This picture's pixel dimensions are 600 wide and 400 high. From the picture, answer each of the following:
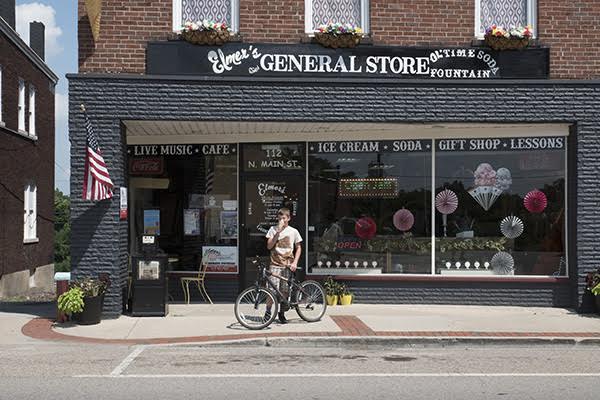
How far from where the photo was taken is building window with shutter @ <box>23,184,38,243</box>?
24109 mm

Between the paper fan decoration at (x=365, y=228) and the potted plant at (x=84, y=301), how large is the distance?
4.75 metres

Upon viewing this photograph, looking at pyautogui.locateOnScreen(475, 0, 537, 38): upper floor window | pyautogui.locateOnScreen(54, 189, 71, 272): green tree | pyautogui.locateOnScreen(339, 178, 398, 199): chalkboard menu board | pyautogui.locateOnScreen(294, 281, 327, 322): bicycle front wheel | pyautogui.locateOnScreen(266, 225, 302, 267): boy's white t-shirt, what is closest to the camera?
pyautogui.locateOnScreen(266, 225, 302, 267): boy's white t-shirt

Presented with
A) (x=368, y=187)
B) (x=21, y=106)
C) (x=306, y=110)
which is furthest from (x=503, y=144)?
(x=21, y=106)

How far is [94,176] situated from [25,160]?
13.3m

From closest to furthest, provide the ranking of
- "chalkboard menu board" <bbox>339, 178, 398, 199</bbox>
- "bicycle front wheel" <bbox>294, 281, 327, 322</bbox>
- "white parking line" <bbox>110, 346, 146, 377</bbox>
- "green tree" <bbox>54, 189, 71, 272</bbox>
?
"white parking line" <bbox>110, 346, 146, 377</bbox> → "bicycle front wheel" <bbox>294, 281, 327, 322</bbox> → "chalkboard menu board" <bbox>339, 178, 398, 199</bbox> → "green tree" <bbox>54, 189, 71, 272</bbox>

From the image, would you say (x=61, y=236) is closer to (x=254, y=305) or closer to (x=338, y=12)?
(x=338, y=12)

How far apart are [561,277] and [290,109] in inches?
223

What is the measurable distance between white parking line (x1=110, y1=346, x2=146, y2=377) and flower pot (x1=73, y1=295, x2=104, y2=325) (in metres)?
1.85

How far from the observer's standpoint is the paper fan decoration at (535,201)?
42.9 feet

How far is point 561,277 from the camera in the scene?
1291 centimetres

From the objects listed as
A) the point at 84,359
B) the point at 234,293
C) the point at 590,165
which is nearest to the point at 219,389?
the point at 84,359

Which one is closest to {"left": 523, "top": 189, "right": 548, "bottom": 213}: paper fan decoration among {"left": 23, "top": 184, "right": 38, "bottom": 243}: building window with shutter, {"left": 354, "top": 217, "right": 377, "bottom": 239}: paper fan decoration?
{"left": 354, "top": 217, "right": 377, "bottom": 239}: paper fan decoration

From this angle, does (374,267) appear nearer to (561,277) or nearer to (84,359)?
(561,277)

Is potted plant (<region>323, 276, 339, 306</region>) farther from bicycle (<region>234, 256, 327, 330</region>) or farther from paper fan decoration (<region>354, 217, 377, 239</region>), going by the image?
bicycle (<region>234, 256, 327, 330</region>)
